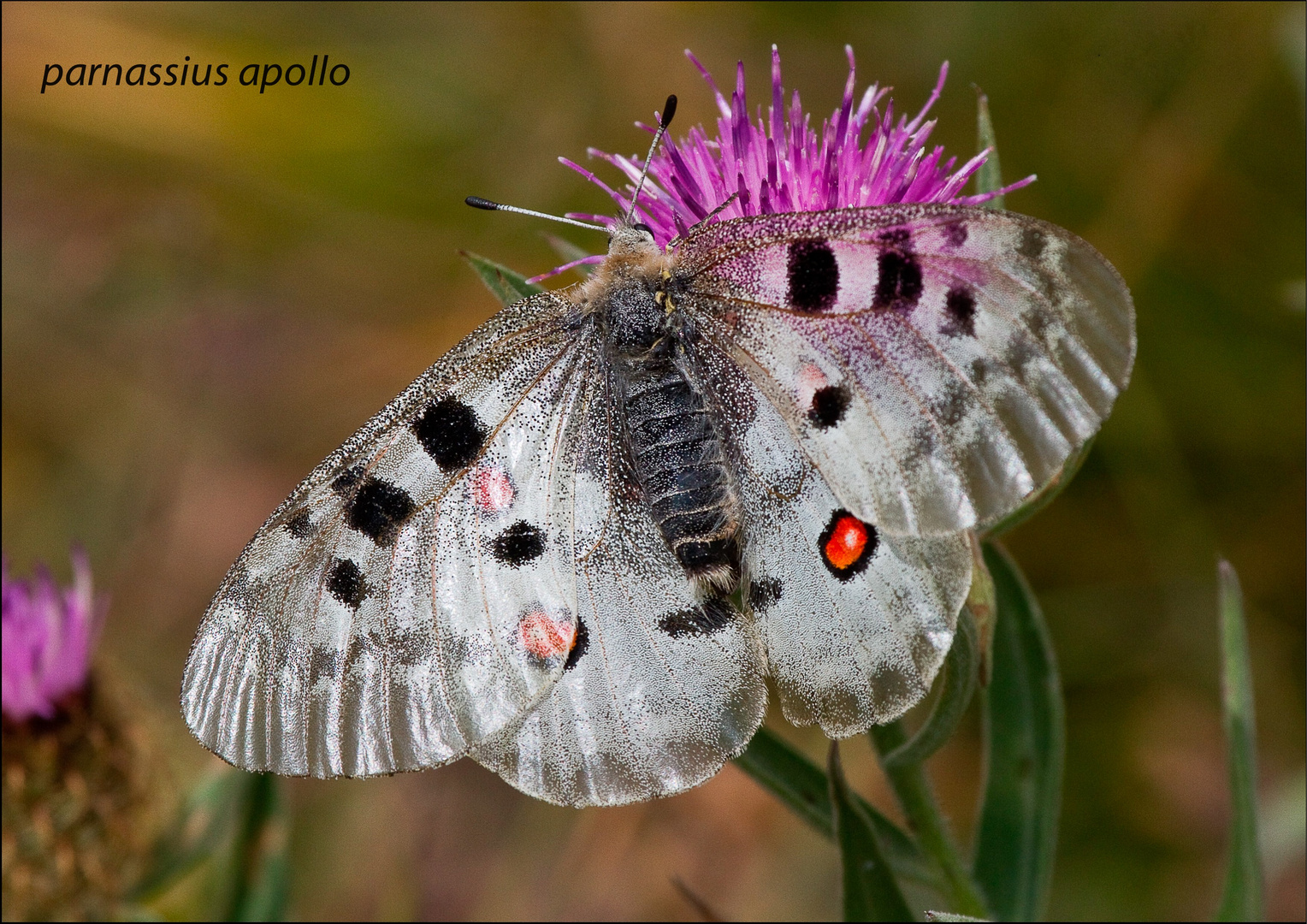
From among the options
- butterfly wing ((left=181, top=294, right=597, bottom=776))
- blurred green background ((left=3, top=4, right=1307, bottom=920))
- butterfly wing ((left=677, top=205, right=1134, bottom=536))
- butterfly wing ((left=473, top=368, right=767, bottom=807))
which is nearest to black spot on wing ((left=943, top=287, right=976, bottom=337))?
butterfly wing ((left=677, top=205, right=1134, bottom=536))

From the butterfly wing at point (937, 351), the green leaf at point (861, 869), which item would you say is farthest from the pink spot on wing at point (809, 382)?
the green leaf at point (861, 869)

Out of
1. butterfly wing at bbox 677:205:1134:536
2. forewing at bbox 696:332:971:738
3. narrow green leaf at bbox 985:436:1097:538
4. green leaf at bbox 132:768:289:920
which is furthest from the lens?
green leaf at bbox 132:768:289:920

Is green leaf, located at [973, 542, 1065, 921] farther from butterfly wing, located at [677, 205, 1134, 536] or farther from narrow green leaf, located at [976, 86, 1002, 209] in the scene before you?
narrow green leaf, located at [976, 86, 1002, 209]

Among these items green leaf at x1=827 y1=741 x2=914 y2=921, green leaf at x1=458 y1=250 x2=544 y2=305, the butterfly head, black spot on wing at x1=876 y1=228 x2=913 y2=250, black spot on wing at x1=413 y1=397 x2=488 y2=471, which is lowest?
green leaf at x1=827 y1=741 x2=914 y2=921

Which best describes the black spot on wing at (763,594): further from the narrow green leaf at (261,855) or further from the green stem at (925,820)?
the narrow green leaf at (261,855)

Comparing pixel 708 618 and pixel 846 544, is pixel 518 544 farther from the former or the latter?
pixel 846 544

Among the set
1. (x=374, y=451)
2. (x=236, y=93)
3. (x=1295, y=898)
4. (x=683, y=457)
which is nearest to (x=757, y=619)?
(x=683, y=457)

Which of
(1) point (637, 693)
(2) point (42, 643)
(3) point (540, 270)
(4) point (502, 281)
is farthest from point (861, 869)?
(3) point (540, 270)
